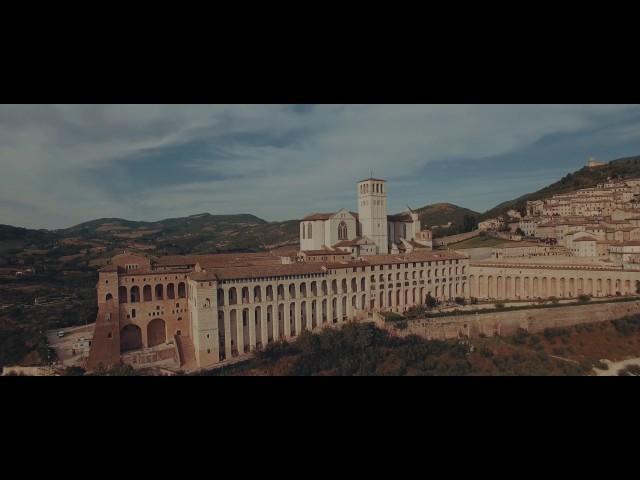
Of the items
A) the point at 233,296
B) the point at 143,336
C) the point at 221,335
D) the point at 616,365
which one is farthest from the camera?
the point at 143,336

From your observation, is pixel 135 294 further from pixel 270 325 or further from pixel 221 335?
pixel 270 325

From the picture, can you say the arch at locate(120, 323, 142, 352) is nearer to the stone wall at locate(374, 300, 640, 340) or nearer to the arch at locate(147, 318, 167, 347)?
the arch at locate(147, 318, 167, 347)

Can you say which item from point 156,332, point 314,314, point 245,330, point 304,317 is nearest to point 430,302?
point 314,314

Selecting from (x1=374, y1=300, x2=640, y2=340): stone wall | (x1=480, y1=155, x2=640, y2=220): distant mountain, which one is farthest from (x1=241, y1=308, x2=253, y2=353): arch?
(x1=480, y1=155, x2=640, y2=220): distant mountain

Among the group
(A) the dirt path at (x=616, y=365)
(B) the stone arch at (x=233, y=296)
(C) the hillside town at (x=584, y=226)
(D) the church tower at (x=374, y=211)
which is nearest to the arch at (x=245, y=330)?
(B) the stone arch at (x=233, y=296)

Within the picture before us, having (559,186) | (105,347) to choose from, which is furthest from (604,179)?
(105,347)
